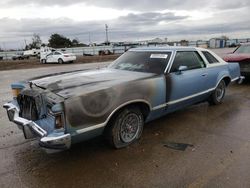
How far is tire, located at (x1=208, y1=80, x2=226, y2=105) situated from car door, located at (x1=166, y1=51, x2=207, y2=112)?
58cm

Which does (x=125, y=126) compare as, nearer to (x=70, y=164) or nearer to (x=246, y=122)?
(x=70, y=164)

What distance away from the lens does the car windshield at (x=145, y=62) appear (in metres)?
4.49

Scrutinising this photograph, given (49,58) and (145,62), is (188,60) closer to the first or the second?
(145,62)

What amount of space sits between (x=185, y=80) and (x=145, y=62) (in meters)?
0.88

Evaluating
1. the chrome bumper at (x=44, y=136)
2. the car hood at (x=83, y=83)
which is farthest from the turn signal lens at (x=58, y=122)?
the car hood at (x=83, y=83)

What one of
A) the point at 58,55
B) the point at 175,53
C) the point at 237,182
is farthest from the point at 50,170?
the point at 58,55

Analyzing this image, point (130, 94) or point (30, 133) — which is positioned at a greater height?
point (130, 94)

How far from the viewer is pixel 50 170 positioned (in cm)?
323

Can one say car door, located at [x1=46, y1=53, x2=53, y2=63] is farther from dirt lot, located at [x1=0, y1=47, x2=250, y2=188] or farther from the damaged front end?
the damaged front end

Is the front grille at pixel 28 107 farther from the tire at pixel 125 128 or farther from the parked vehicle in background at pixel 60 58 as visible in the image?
the parked vehicle in background at pixel 60 58

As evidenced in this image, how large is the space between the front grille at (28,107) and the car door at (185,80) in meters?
2.27

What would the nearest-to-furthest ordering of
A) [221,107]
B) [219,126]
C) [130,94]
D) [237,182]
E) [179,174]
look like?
[237,182], [179,174], [130,94], [219,126], [221,107]

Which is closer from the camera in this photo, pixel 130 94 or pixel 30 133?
pixel 30 133

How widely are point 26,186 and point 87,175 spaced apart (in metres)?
0.76
